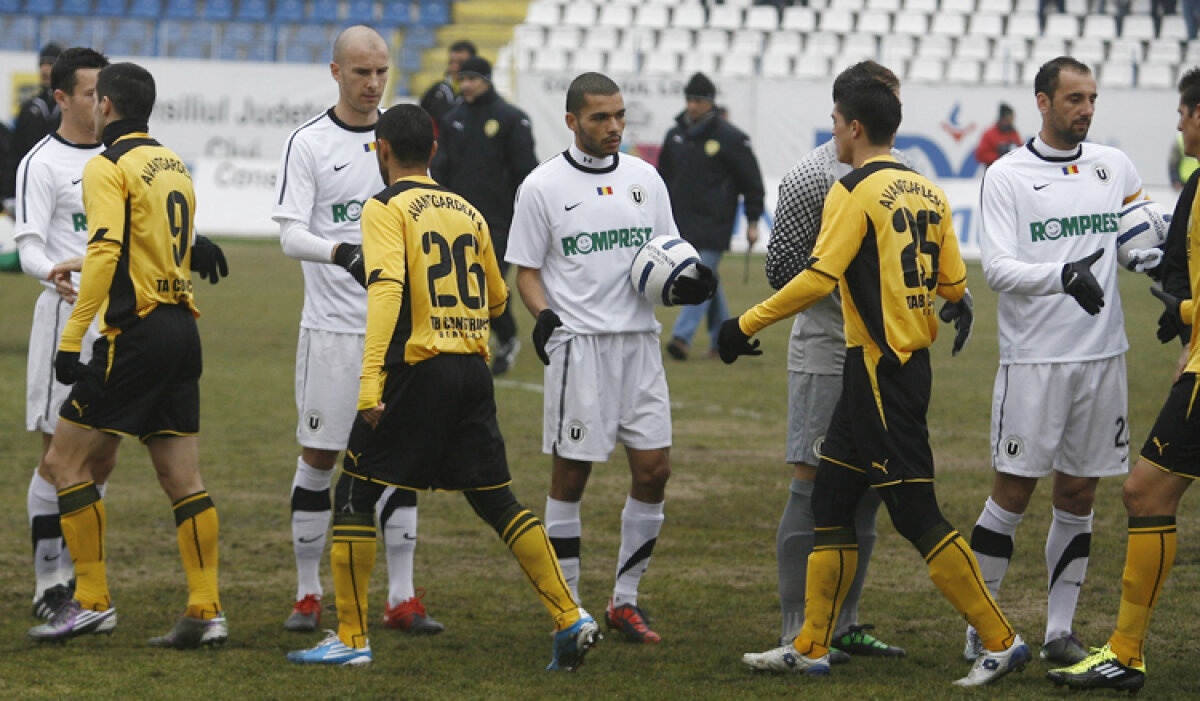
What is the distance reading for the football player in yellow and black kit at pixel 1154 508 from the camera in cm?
473

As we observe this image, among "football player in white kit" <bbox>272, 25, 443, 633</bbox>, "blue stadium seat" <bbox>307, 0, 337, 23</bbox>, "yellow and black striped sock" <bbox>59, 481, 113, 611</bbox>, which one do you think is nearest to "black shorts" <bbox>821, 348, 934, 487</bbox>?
"football player in white kit" <bbox>272, 25, 443, 633</bbox>

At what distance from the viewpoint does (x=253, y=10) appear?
1225 inches

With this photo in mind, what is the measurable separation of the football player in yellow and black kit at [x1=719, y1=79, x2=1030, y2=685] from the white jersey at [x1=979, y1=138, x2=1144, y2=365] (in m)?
0.44

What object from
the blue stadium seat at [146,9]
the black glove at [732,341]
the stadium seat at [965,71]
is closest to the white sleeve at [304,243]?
the black glove at [732,341]

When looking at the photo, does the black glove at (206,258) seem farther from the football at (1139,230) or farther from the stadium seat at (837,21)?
the stadium seat at (837,21)

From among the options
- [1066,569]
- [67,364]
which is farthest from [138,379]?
[1066,569]

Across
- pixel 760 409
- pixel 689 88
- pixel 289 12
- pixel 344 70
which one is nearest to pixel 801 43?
pixel 289 12

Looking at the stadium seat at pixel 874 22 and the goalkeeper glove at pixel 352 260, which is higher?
the stadium seat at pixel 874 22

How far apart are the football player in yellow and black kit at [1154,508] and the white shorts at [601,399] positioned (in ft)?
5.57

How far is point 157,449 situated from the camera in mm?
5508

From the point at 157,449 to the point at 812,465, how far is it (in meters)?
2.40

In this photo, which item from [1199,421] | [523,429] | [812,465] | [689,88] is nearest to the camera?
[1199,421]

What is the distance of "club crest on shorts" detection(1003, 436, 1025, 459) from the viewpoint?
5.34 meters

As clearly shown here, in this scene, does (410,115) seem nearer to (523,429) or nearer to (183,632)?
(183,632)
